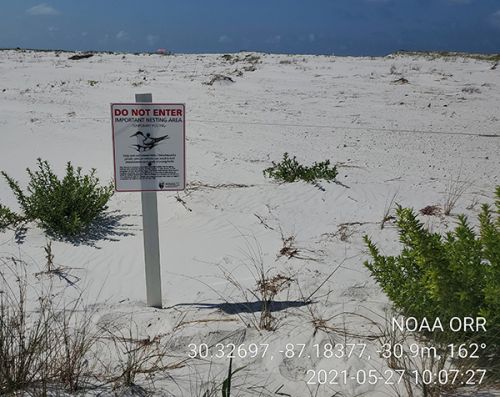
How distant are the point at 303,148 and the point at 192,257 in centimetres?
468

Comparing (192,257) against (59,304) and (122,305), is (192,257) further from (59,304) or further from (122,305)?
(59,304)

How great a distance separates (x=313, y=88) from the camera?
1517 cm

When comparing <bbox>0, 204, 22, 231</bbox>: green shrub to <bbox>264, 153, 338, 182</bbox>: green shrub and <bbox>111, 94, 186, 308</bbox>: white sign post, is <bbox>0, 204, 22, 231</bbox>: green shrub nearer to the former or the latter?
<bbox>111, 94, 186, 308</bbox>: white sign post

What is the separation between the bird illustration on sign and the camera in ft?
10.8

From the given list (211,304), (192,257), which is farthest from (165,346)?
(192,257)

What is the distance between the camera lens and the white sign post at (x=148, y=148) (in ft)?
10.6

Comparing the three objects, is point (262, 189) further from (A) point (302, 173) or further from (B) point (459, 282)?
(B) point (459, 282)

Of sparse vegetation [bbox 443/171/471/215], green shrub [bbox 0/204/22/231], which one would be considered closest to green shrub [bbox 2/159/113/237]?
green shrub [bbox 0/204/22/231]

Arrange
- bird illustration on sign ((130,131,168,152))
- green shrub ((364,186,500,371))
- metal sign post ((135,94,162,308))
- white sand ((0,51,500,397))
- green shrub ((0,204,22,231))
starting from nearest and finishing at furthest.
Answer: green shrub ((364,186,500,371)) → white sand ((0,51,500,397)) → bird illustration on sign ((130,131,168,152)) → metal sign post ((135,94,162,308)) → green shrub ((0,204,22,231))

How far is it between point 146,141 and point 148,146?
4cm

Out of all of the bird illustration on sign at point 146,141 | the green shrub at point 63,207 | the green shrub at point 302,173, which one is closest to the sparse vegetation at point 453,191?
the green shrub at point 302,173

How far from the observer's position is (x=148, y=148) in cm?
334

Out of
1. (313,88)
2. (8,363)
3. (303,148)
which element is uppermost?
(313,88)

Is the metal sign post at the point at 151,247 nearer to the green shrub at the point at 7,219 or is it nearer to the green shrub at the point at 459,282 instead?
the green shrub at the point at 459,282
